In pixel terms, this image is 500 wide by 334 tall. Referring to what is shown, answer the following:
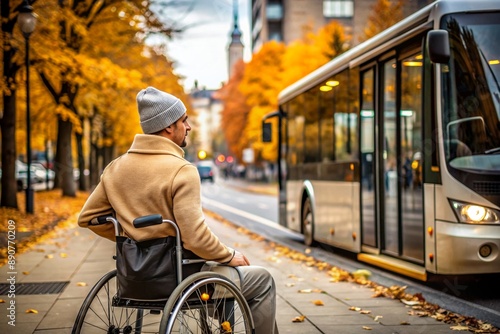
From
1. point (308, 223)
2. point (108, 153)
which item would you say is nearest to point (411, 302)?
point (308, 223)

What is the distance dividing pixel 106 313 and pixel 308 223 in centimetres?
1079

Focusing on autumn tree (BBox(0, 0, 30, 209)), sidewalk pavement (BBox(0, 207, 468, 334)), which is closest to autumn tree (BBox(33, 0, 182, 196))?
autumn tree (BBox(0, 0, 30, 209))

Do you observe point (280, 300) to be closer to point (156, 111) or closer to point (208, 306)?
point (208, 306)

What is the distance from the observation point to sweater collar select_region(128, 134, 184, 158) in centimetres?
460

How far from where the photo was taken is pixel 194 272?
15.1ft

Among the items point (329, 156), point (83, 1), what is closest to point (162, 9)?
point (83, 1)

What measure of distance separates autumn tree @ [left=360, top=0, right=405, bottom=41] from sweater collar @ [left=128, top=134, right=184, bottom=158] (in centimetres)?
3278

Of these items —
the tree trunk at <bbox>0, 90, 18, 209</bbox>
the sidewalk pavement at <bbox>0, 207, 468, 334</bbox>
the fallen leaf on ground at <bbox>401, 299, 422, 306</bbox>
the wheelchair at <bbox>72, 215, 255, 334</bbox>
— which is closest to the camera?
the wheelchair at <bbox>72, 215, 255, 334</bbox>

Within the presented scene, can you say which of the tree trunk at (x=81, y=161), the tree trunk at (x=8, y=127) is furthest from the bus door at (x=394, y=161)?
the tree trunk at (x=81, y=161)

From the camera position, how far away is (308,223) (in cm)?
1542

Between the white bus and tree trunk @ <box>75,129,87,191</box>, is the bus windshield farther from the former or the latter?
tree trunk @ <box>75,129,87,191</box>

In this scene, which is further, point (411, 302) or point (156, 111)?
point (411, 302)

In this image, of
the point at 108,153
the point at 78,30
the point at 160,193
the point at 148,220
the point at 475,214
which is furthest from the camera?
the point at 108,153

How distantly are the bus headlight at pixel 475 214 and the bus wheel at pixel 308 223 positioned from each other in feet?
20.3
